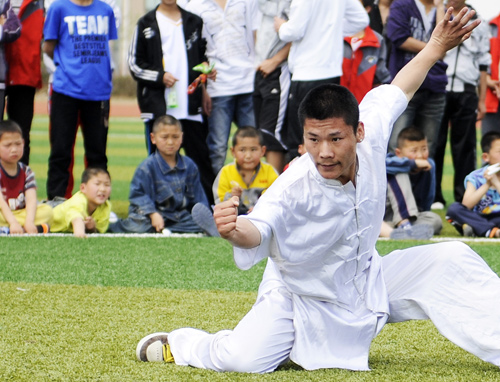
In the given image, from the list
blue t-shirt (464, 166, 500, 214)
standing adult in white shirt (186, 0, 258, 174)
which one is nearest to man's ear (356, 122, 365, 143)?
blue t-shirt (464, 166, 500, 214)

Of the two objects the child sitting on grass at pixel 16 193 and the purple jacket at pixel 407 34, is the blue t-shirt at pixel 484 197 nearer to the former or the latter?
the purple jacket at pixel 407 34

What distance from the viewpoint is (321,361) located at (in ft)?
12.4

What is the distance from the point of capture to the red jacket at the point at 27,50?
8391 millimetres

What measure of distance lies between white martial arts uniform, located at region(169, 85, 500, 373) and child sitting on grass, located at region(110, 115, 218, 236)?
389 cm

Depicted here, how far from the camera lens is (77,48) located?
8.02 m

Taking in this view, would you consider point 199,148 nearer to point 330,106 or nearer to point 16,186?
point 16,186

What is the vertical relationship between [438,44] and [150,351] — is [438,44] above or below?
above

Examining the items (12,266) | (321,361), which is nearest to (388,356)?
(321,361)

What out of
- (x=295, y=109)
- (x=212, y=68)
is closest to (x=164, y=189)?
(x=212, y=68)

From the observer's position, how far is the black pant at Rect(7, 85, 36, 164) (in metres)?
8.56

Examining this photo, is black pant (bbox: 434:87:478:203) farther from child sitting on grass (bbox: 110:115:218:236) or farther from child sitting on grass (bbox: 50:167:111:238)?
child sitting on grass (bbox: 50:167:111:238)

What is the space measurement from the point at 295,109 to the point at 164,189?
135 cm

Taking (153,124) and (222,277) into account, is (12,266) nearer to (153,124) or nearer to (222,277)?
(222,277)

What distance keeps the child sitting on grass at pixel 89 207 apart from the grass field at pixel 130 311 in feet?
1.14
